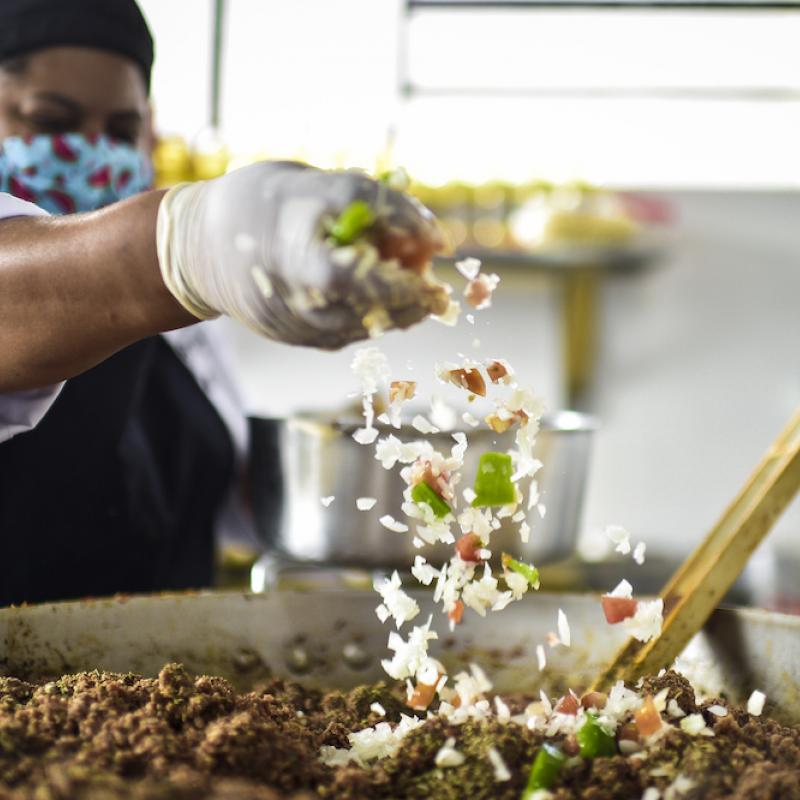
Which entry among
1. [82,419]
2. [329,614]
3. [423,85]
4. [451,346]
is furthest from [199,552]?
[423,85]

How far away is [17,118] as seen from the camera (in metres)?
1.33

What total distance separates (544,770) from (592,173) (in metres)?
3.04

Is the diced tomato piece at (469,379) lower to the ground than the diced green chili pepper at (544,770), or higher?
higher

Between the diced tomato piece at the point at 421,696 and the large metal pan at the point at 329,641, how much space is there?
0.17 metres

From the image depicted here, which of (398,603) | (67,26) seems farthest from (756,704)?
(67,26)

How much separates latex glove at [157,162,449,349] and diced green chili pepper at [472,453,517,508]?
253 mm

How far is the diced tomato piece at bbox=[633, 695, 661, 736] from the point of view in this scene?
777mm

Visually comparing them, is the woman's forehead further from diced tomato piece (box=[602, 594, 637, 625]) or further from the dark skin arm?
diced tomato piece (box=[602, 594, 637, 625])

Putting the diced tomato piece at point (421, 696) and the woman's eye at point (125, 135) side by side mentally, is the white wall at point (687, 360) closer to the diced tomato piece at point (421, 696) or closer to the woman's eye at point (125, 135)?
the woman's eye at point (125, 135)

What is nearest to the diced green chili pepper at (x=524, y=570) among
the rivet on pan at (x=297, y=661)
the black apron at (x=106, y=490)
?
the rivet on pan at (x=297, y=661)

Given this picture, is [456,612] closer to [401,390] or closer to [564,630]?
[564,630]

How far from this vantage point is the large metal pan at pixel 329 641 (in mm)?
955

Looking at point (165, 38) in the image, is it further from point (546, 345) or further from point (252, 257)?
point (252, 257)

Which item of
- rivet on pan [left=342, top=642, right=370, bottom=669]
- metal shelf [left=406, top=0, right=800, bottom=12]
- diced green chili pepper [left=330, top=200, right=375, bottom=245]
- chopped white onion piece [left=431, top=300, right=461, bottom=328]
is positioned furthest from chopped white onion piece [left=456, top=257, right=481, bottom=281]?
metal shelf [left=406, top=0, right=800, bottom=12]
